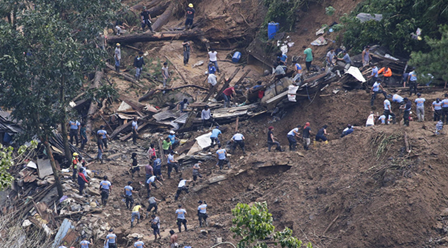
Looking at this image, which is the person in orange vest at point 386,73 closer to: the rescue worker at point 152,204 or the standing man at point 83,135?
the rescue worker at point 152,204

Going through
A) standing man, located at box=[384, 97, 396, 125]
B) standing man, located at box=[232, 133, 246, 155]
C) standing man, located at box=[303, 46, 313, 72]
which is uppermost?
standing man, located at box=[384, 97, 396, 125]

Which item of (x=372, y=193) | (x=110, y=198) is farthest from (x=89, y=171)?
(x=372, y=193)

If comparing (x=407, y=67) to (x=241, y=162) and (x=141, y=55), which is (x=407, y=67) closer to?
(x=241, y=162)

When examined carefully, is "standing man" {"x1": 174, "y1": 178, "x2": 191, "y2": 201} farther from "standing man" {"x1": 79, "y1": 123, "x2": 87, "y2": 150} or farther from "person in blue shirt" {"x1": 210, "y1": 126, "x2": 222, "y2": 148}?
"standing man" {"x1": 79, "y1": 123, "x2": 87, "y2": 150}

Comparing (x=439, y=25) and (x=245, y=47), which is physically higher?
(x=439, y=25)

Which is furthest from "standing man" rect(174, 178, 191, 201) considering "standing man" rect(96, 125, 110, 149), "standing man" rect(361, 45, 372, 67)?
"standing man" rect(361, 45, 372, 67)

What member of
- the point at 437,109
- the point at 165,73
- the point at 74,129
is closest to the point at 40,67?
the point at 74,129

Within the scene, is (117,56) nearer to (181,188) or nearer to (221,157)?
(221,157)
